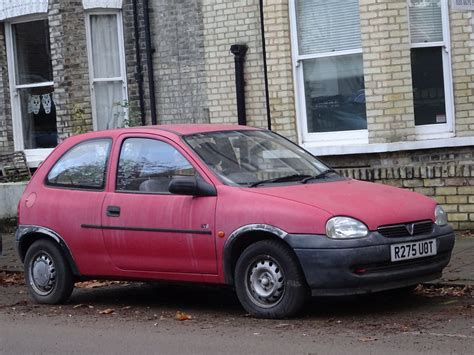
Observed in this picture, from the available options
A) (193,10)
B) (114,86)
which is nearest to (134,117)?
(114,86)

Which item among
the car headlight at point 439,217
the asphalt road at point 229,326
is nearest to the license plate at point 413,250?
the car headlight at point 439,217

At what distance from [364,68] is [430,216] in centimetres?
509

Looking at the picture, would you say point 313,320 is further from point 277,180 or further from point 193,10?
point 193,10

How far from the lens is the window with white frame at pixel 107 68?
1612cm

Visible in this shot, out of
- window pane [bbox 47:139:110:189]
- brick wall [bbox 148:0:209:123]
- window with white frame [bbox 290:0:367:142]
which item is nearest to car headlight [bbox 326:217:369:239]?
window pane [bbox 47:139:110:189]

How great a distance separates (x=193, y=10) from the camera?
15016 millimetres

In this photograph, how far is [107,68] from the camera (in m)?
16.3

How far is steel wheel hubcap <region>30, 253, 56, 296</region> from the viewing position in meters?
9.64

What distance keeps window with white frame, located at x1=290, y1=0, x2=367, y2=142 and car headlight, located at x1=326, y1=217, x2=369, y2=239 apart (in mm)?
5653

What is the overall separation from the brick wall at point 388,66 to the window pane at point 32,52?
5.86 m

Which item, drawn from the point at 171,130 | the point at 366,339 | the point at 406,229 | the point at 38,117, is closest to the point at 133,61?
the point at 38,117

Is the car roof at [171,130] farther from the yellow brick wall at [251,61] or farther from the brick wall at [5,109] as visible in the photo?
the brick wall at [5,109]

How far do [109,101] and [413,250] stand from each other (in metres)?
9.05

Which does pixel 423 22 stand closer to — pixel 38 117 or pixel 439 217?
pixel 439 217
